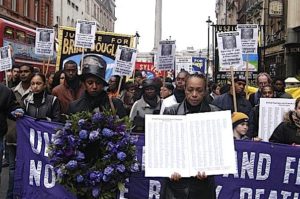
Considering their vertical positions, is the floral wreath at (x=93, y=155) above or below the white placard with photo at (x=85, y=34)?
below

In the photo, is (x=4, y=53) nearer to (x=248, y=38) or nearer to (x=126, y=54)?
(x=126, y=54)

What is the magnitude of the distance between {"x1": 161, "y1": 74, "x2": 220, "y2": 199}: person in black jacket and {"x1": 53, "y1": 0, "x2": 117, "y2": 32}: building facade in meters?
49.5

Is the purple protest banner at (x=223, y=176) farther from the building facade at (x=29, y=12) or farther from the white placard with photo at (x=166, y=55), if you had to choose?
the building facade at (x=29, y=12)

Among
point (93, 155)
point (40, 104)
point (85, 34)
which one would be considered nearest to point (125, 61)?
point (85, 34)

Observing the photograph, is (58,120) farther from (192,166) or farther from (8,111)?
(192,166)

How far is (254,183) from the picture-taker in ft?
19.6

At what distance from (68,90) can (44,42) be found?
5780mm

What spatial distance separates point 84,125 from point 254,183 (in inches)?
97.1

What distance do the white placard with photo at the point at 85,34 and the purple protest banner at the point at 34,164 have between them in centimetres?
540

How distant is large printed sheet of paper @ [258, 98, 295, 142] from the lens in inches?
269

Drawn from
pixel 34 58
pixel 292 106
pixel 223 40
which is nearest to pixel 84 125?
pixel 292 106

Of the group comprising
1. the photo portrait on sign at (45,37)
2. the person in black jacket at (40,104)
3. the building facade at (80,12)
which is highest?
the building facade at (80,12)

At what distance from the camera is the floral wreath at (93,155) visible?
4215 millimetres

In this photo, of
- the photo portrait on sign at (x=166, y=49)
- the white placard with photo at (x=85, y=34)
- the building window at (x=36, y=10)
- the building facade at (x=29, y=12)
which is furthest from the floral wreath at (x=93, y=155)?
the building window at (x=36, y=10)
